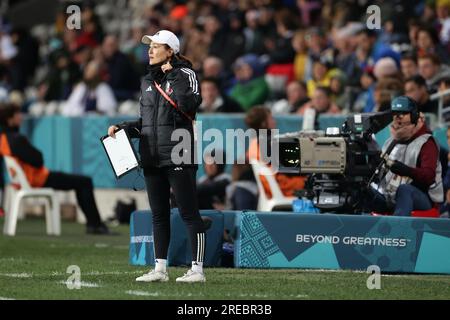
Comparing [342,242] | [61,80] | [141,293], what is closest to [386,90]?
[342,242]

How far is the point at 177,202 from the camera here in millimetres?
10500

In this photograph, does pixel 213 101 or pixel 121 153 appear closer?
pixel 121 153

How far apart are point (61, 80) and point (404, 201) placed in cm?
1315

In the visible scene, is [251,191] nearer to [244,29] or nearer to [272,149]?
[272,149]

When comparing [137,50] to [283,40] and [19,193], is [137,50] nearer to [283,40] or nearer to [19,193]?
[283,40]

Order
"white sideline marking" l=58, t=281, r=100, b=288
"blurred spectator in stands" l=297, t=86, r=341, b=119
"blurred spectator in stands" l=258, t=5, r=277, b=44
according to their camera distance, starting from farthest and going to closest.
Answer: "blurred spectator in stands" l=258, t=5, r=277, b=44
"blurred spectator in stands" l=297, t=86, r=341, b=119
"white sideline marking" l=58, t=281, r=100, b=288

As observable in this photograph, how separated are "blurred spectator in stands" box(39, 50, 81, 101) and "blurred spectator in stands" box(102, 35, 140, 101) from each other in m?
1.44

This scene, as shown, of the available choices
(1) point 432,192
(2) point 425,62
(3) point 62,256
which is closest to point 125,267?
(3) point 62,256

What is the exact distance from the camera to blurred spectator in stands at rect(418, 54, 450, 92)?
15.6 m

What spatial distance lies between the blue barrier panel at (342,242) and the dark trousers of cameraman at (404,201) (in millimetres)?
512

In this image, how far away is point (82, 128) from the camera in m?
20.3

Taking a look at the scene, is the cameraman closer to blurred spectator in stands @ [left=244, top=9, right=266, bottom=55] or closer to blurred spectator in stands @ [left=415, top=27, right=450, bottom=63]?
A: blurred spectator in stands @ [left=415, top=27, right=450, bottom=63]

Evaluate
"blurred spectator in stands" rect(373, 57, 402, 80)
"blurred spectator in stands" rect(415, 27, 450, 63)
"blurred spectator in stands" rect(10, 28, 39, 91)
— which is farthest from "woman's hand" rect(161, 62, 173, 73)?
"blurred spectator in stands" rect(10, 28, 39, 91)

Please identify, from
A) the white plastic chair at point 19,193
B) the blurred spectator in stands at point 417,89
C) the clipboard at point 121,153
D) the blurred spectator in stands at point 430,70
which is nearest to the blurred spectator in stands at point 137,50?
the white plastic chair at point 19,193
